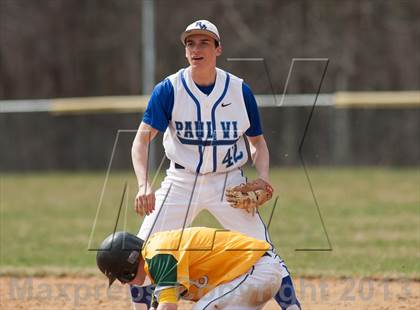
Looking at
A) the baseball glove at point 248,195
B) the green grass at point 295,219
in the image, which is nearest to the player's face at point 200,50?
the baseball glove at point 248,195

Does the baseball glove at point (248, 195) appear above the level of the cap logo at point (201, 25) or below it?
below

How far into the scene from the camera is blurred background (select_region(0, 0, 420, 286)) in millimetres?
9750

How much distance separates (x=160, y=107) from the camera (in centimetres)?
504

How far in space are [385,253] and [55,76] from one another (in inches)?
573

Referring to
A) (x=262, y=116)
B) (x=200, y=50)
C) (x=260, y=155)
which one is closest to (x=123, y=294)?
(x=260, y=155)

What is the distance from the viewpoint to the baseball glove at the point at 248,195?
4.84 metres

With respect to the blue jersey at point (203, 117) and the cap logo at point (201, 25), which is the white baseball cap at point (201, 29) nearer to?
the cap logo at point (201, 25)

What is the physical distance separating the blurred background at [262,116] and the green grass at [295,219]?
3cm

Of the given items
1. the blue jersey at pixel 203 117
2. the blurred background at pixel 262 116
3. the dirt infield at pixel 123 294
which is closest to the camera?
the blue jersey at pixel 203 117

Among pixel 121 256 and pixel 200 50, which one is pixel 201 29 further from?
pixel 121 256

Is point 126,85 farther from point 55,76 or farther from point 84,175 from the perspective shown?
point 84,175

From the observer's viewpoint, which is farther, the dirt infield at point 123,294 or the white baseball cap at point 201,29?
the dirt infield at point 123,294

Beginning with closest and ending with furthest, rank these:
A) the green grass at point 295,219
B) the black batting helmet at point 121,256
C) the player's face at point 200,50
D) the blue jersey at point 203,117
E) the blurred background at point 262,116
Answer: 1. the black batting helmet at point 121,256
2. the player's face at point 200,50
3. the blue jersey at point 203,117
4. the green grass at point 295,219
5. the blurred background at point 262,116

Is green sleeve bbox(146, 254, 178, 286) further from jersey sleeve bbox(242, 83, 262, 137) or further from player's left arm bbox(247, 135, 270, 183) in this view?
jersey sleeve bbox(242, 83, 262, 137)
